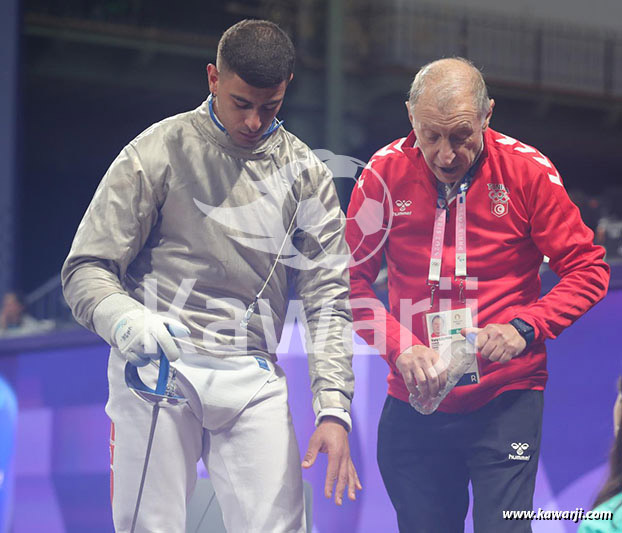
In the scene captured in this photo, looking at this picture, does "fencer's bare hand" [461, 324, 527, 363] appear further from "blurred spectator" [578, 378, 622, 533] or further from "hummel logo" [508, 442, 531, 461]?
"blurred spectator" [578, 378, 622, 533]

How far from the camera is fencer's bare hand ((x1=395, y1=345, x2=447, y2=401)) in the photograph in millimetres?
1813

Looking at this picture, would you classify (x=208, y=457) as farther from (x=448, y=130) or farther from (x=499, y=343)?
(x=448, y=130)

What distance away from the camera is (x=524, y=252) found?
191 cm

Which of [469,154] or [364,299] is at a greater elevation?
[469,154]

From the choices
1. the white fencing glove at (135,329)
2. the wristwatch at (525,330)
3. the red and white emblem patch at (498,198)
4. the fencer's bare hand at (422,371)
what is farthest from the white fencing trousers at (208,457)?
the red and white emblem patch at (498,198)

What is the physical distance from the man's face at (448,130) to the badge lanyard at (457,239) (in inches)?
2.7

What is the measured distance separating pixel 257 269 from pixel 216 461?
0.40 meters

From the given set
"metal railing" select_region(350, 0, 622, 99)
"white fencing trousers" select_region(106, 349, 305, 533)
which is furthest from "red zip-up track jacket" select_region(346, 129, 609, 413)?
"metal railing" select_region(350, 0, 622, 99)

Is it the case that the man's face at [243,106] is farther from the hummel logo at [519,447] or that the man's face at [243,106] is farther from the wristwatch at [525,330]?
the hummel logo at [519,447]

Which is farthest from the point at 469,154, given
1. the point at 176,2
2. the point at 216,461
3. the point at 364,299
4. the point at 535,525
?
the point at 176,2

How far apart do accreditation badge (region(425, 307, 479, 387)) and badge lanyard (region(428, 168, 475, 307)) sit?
0.13ft

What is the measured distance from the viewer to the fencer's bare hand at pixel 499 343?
1767mm

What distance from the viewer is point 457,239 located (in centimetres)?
190

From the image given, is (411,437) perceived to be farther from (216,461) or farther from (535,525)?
(535,525)
